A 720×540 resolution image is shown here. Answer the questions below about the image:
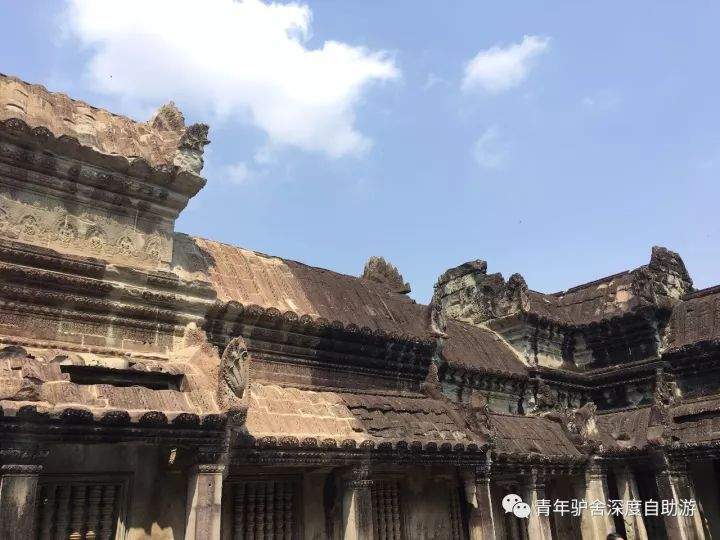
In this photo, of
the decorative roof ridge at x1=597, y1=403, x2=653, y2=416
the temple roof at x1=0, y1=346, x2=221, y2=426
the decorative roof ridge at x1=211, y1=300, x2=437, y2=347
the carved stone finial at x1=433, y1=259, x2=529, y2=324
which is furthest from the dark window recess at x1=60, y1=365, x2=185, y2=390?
the decorative roof ridge at x1=597, y1=403, x2=653, y2=416

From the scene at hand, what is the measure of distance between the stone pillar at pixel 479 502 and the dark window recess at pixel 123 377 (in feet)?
20.7

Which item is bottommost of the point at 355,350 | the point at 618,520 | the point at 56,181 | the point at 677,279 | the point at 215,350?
the point at 618,520

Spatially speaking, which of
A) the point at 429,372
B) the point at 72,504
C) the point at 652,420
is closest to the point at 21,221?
the point at 72,504

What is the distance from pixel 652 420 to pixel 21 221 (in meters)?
15.6

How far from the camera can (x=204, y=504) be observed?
822 cm

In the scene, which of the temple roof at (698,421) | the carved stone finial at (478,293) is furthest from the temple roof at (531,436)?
the carved stone finial at (478,293)

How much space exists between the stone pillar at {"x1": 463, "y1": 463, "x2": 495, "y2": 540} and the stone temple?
0.04 metres

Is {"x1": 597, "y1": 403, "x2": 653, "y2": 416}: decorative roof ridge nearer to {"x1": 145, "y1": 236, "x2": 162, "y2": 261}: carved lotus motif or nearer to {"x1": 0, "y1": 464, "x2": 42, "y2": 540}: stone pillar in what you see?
{"x1": 145, "y1": 236, "x2": 162, "y2": 261}: carved lotus motif

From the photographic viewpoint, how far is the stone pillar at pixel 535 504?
13.8 m

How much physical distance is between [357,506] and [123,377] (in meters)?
4.29

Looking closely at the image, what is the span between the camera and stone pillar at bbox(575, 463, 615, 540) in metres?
15.5

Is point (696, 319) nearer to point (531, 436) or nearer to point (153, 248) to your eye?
point (531, 436)

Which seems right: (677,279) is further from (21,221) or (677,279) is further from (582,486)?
(21,221)

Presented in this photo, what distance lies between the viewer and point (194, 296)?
33.6 feet
